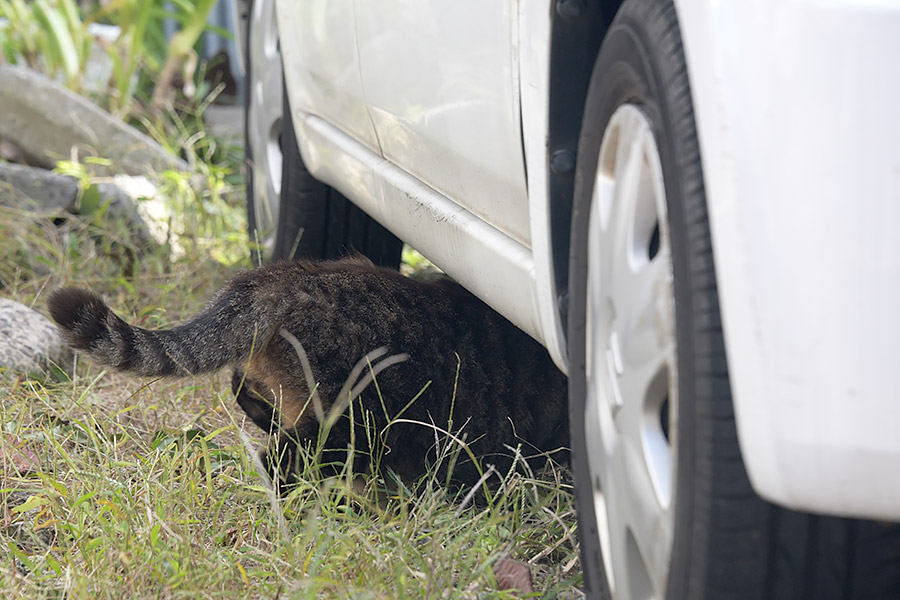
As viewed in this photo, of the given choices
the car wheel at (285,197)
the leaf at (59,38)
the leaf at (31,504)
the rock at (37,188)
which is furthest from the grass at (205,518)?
the leaf at (59,38)

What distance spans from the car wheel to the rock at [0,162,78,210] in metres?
0.97

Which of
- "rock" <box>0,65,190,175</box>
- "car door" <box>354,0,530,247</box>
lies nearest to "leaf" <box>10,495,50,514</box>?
"car door" <box>354,0,530,247</box>

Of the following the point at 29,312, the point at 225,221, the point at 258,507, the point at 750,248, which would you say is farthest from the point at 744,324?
the point at 225,221

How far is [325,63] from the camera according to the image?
10.6 feet

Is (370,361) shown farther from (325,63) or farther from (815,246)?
(815,246)

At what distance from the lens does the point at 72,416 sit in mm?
2766

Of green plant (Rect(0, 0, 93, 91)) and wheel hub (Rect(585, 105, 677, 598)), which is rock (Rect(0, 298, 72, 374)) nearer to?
wheel hub (Rect(585, 105, 677, 598))

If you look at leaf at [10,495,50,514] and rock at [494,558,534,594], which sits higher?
leaf at [10,495,50,514]

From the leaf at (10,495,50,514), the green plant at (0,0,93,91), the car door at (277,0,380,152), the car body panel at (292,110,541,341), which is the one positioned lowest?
the leaf at (10,495,50,514)

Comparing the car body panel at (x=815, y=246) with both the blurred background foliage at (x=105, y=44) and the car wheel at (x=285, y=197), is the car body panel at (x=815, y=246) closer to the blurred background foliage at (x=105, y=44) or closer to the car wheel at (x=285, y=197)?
the car wheel at (x=285, y=197)

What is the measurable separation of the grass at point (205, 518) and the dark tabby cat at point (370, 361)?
0.35 feet

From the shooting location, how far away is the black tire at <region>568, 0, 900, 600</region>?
1313mm

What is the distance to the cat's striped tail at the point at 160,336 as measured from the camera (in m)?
2.27

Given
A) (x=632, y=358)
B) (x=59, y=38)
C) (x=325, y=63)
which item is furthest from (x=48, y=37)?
(x=632, y=358)
